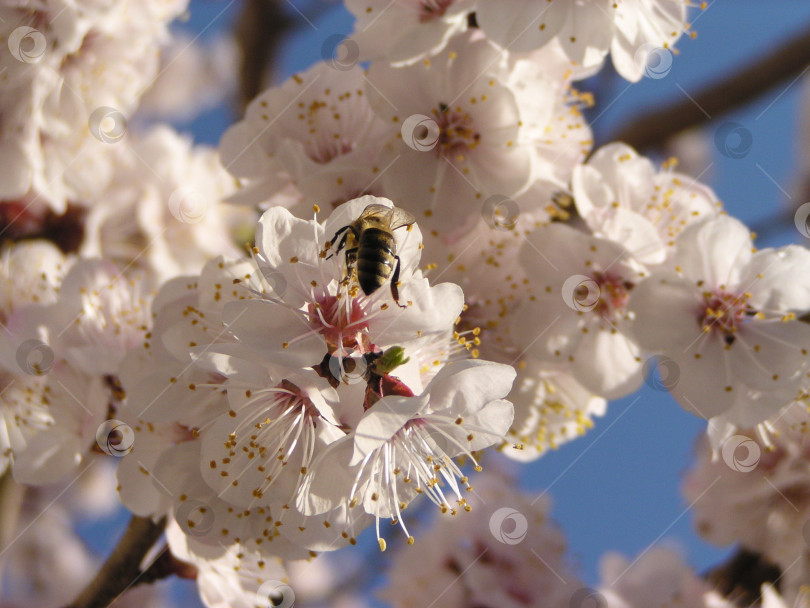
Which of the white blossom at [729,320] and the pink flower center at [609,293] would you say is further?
the pink flower center at [609,293]

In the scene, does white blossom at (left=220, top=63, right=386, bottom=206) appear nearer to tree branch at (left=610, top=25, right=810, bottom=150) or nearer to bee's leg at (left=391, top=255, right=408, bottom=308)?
bee's leg at (left=391, top=255, right=408, bottom=308)

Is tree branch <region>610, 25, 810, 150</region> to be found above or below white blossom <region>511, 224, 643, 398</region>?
above

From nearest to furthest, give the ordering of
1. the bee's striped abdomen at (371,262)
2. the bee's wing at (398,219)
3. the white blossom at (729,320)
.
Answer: the bee's striped abdomen at (371,262) < the bee's wing at (398,219) < the white blossom at (729,320)

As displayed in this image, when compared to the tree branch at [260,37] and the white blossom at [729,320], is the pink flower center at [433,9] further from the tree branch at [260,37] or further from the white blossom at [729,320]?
the tree branch at [260,37]

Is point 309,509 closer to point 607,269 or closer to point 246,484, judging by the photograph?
point 246,484

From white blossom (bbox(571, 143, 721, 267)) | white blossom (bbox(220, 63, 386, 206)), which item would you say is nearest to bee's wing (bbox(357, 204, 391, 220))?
white blossom (bbox(220, 63, 386, 206))

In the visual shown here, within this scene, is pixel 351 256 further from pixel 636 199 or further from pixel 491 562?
pixel 491 562

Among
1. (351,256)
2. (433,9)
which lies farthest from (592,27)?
(351,256)

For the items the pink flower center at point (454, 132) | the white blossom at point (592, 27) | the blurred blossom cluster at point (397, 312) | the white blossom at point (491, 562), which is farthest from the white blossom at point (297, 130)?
the white blossom at point (491, 562)
